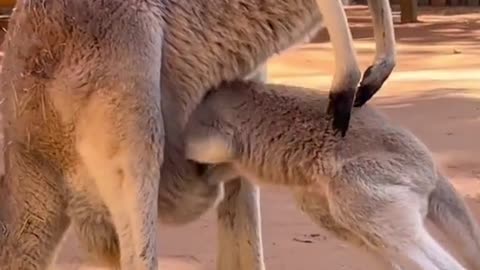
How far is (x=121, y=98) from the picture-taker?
368 cm

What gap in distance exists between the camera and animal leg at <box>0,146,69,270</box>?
12.8 feet

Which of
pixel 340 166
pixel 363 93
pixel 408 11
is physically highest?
pixel 363 93

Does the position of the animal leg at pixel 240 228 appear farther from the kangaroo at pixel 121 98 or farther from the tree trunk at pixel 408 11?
the tree trunk at pixel 408 11

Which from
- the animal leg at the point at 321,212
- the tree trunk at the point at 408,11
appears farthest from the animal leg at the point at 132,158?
the tree trunk at the point at 408,11

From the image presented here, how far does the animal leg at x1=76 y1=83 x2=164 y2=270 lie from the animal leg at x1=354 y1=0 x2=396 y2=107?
65 cm

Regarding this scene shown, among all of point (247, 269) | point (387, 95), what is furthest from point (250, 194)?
point (387, 95)

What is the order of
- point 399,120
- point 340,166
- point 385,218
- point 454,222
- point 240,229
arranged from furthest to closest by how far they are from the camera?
point 399,120, point 240,229, point 454,222, point 340,166, point 385,218

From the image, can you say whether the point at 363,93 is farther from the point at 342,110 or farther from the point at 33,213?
the point at 33,213

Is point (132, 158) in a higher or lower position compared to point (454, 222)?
higher

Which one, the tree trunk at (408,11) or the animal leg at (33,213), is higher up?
the animal leg at (33,213)

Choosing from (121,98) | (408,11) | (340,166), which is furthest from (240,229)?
(408,11)

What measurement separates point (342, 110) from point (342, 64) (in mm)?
140

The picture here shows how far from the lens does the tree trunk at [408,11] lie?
15.9 metres

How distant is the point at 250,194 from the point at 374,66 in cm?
72
